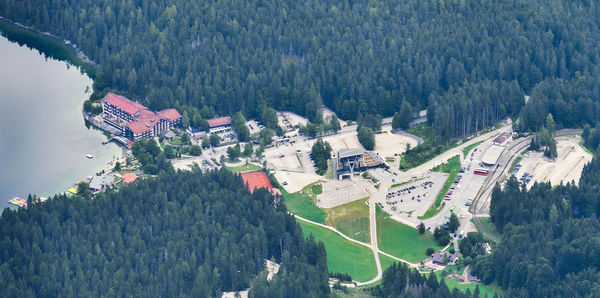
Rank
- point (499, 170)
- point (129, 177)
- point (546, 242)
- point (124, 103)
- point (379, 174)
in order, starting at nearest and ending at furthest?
point (546, 242), point (129, 177), point (499, 170), point (379, 174), point (124, 103)

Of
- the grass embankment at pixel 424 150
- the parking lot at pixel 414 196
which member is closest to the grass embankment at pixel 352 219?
the parking lot at pixel 414 196

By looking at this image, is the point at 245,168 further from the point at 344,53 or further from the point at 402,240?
the point at 344,53

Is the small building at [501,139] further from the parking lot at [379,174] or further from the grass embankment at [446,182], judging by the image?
the parking lot at [379,174]

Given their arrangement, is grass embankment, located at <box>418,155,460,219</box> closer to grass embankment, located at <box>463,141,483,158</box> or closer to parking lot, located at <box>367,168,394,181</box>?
grass embankment, located at <box>463,141,483,158</box>

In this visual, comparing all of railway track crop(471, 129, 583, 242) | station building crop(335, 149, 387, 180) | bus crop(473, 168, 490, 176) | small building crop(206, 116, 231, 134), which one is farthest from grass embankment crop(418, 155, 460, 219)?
small building crop(206, 116, 231, 134)


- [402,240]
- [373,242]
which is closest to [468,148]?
[402,240]

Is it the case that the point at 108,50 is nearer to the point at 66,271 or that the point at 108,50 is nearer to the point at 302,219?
the point at 302,219
